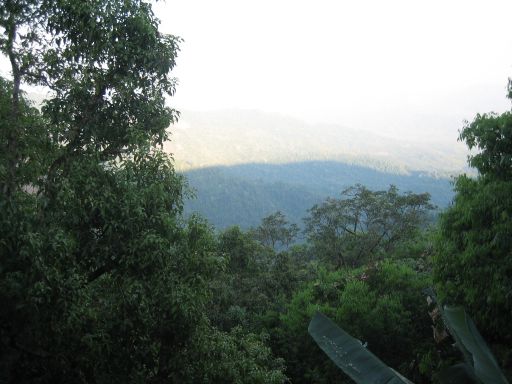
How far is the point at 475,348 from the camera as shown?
362 centimetres

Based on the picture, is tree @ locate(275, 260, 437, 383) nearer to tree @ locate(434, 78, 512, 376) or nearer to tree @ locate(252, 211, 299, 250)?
tree @ locate(434, 78, 512, 376)

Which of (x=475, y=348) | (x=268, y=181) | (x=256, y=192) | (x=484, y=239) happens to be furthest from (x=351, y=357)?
(x=268, y=181)

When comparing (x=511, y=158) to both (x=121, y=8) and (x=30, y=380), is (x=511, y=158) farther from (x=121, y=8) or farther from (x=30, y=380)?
(x=30, y=380)

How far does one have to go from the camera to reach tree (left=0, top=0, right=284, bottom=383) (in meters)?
4.45

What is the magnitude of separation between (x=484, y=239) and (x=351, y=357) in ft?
15.8

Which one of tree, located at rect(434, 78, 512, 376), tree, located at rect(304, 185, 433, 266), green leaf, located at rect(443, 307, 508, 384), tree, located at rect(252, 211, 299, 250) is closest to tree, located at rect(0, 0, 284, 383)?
green leaf, located at rect(443, 307, 508, 384)

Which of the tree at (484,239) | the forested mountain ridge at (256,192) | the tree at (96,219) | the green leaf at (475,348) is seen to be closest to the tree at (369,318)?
the tree at (484,239)

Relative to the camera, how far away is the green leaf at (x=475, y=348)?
11.7 ft

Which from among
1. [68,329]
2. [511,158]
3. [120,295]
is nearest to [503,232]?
[511,158]

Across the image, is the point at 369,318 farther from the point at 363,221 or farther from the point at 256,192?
the point at 256,192

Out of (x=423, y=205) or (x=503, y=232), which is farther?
(x=423, y=205)

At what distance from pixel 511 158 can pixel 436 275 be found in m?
2.51

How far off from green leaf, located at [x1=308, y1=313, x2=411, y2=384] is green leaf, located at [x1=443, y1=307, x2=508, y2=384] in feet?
1.80

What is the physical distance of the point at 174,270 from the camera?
16.9 ft
